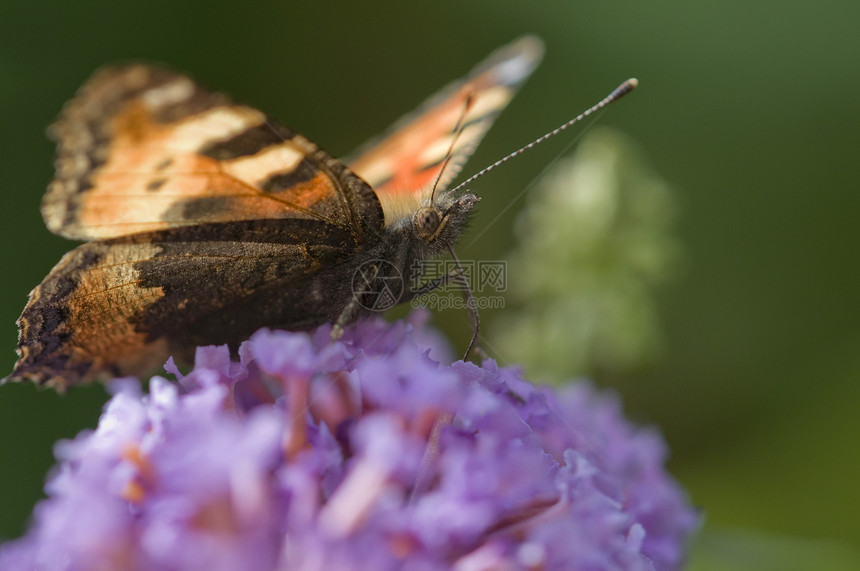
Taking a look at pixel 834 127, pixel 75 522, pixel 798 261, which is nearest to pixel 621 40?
pixel 834 127

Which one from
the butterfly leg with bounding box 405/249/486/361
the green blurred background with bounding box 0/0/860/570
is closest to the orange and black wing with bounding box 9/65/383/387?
the butterfly leg with bounding box 405/249/486/361

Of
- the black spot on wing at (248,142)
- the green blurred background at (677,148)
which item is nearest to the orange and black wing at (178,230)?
the black spot on wing at (248,142)

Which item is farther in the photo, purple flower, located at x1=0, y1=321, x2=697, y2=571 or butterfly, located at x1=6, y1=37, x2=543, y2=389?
butterfly, located at x1=6, y1=37, x2=543, y2=389

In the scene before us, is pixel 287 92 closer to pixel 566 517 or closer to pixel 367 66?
pixel 367 66

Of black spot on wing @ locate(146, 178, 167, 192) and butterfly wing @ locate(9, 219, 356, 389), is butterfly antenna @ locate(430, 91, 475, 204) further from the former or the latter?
black spot on wing @ locate(146, 178, 167, 192)

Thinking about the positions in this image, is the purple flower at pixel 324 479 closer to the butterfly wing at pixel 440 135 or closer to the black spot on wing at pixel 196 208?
the black spot on wing at pixel 196 208

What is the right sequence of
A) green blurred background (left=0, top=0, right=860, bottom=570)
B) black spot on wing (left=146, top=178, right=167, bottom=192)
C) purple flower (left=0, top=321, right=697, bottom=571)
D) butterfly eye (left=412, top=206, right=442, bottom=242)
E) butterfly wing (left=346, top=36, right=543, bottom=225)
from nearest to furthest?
purple flower (left=0, top=321, right=697, bottom=571)
black spot on wing (left=146, top=178, right=167, bottom=192)
butterfly eye (left=412, top=206, right=442, bottom=242)
butterfly wing (left=346, top=36, right=543, bottom=225)
green blurred background (left=0, top=0, right=860, bottom=570)

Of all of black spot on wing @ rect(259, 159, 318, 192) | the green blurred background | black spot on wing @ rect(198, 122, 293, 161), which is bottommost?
the green blurred background
